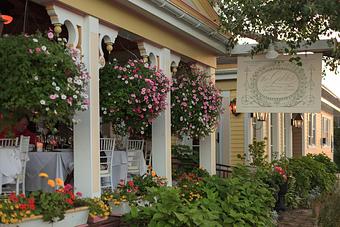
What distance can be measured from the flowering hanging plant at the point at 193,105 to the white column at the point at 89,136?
7.39ft

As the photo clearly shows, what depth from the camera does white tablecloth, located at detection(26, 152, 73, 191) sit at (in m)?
6.39

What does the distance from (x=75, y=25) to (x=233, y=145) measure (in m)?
9.29

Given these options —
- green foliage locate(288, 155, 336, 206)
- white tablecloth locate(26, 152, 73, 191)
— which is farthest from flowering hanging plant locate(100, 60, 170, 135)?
green foliage locate(288, 155, 336, 206)

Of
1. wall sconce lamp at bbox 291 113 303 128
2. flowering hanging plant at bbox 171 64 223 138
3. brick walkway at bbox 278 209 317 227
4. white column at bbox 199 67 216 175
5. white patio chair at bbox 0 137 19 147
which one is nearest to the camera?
white patio chair at bbox 0 137 19 147

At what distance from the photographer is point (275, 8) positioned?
7387 millimetres

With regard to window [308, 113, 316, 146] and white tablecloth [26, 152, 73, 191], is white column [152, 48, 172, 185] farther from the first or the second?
window [308, 113, 316, 146]

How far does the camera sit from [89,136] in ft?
19.3

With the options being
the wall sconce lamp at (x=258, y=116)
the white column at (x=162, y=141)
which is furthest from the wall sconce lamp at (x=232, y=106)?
the white column at (x=162, y=141)

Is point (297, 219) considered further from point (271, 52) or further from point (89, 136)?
point (89, 136)

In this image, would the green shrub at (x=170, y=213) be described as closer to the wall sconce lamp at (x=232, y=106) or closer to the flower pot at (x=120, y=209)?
the flower pot at (x=120, y=209)

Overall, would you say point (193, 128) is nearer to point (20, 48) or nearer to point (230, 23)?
point (230, 23)

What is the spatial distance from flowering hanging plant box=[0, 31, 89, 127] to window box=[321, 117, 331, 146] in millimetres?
22882

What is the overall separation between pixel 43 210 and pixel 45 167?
1659 millimetres

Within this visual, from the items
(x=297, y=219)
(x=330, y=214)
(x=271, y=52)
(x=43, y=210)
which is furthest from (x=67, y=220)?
(x=297, y=219)
